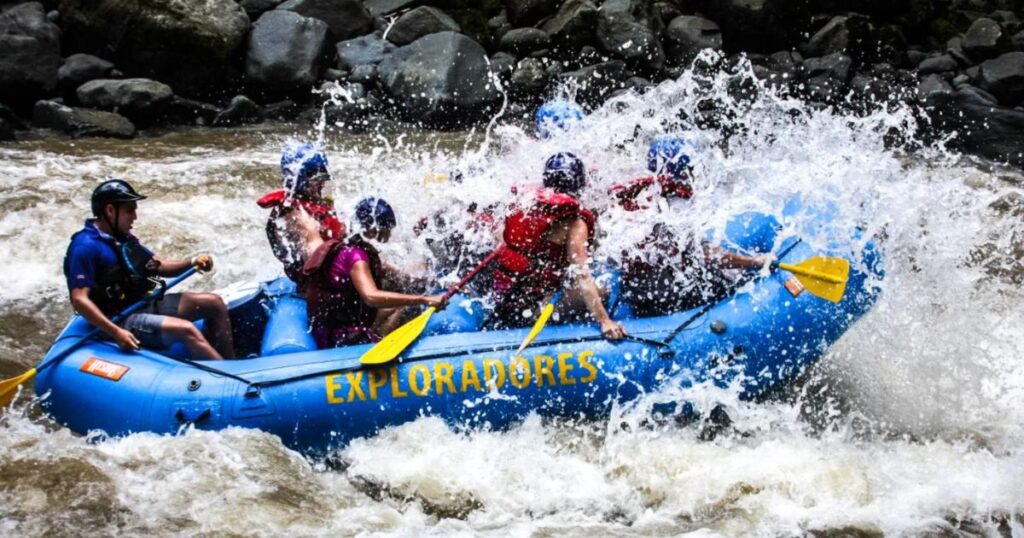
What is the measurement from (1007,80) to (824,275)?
353 inches

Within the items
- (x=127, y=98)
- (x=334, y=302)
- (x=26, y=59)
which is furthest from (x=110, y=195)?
(x=26, y=59)

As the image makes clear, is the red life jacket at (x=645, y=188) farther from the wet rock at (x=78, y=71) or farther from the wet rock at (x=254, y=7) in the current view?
the wet rock at (x=254, y=7)

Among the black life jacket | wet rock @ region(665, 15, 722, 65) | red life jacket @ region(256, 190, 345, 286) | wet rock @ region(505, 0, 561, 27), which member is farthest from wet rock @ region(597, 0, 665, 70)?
the black life jacket

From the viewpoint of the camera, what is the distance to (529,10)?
14.6 meters

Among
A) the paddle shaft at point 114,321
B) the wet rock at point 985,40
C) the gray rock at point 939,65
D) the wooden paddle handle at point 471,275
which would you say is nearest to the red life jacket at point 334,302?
the wooden paddle handle at point 471,275

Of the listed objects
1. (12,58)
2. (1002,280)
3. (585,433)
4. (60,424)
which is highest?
(12,58)

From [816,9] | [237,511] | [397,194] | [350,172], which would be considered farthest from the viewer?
[816,9]

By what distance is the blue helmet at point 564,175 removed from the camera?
562 centimetres

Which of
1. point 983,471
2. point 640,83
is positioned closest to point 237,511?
point 983,471

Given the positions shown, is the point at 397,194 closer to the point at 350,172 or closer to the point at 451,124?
the point at 350,172

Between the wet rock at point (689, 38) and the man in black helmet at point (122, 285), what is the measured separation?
9927mm

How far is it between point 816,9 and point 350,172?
829 centimetres

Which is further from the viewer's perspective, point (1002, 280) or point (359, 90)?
point (359, 90)

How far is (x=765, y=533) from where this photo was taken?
4.91 meters
